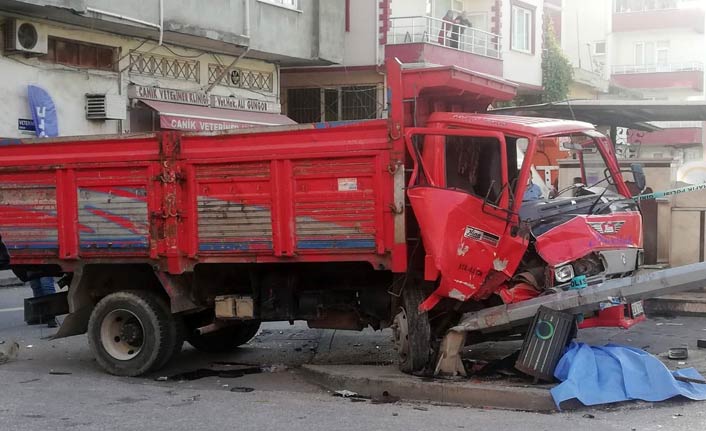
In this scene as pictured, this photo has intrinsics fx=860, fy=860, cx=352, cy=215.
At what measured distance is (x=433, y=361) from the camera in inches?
279

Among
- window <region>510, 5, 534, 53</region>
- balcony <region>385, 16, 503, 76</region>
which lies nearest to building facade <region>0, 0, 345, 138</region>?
balcony <region>385, 16, 503, 76</region>

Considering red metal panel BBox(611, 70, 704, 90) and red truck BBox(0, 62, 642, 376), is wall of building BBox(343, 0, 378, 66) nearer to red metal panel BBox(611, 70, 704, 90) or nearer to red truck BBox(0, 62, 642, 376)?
red truck BBox(0, 62, 642, 376)

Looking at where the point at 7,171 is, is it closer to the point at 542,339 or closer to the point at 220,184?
the point at 220,184

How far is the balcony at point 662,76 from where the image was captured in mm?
43156

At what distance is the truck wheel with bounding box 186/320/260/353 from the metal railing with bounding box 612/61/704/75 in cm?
3945

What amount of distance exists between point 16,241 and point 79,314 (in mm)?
935

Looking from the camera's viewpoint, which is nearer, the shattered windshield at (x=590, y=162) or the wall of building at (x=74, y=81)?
the shattered windshield at (x=590, y=162)

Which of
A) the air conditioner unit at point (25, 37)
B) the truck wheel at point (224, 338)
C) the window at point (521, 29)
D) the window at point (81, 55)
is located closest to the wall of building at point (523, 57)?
the window at point (521, 29)

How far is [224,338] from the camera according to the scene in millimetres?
9141

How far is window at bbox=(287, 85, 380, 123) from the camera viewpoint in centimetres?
2233

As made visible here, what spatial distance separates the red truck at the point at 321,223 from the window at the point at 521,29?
20.5 metres

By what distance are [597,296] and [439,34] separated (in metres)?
17.7

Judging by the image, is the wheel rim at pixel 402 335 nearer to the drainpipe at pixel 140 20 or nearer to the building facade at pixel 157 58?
the building facade at pixel 157 58

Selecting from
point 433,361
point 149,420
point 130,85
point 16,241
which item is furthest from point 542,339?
point 130,85
